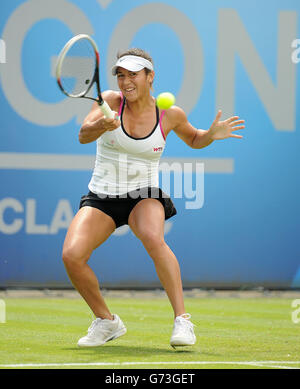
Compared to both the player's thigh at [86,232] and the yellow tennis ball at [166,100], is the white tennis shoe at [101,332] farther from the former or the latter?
the yellow tennis ball at [166,100]

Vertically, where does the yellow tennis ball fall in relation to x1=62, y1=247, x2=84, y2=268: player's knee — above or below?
above

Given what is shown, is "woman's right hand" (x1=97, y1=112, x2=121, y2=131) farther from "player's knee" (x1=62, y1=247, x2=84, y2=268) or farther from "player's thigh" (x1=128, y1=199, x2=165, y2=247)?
"player's knee" (x1=62, y1=247, x2=84, y2=268)

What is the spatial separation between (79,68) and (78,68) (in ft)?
0.05

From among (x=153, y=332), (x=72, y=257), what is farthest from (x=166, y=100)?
(x=153, y=332)

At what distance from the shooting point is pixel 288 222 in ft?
28.9

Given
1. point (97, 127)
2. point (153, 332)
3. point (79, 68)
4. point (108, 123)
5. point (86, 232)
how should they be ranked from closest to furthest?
1. point (108, 123)
2. point (97, 127)
3. point (79, 68)
4. point (86, 232)
5. point (153, 332)

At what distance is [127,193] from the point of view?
488 cm

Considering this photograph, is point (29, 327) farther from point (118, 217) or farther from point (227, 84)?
point (227, 84)

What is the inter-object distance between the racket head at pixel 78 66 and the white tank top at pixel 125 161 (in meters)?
0.38

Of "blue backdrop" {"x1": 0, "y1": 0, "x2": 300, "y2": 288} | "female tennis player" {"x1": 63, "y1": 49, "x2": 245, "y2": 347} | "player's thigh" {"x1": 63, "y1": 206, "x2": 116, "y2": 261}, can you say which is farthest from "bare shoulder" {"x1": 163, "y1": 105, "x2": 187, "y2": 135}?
"blue backdrop" {"x1": 0, "y1": 0, "x2": 300, "y2": 288}

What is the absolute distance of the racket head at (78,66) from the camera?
4.33m

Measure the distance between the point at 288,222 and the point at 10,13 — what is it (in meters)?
3.75

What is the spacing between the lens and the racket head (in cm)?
433

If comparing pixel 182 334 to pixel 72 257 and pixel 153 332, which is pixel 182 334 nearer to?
pixel 72 257
